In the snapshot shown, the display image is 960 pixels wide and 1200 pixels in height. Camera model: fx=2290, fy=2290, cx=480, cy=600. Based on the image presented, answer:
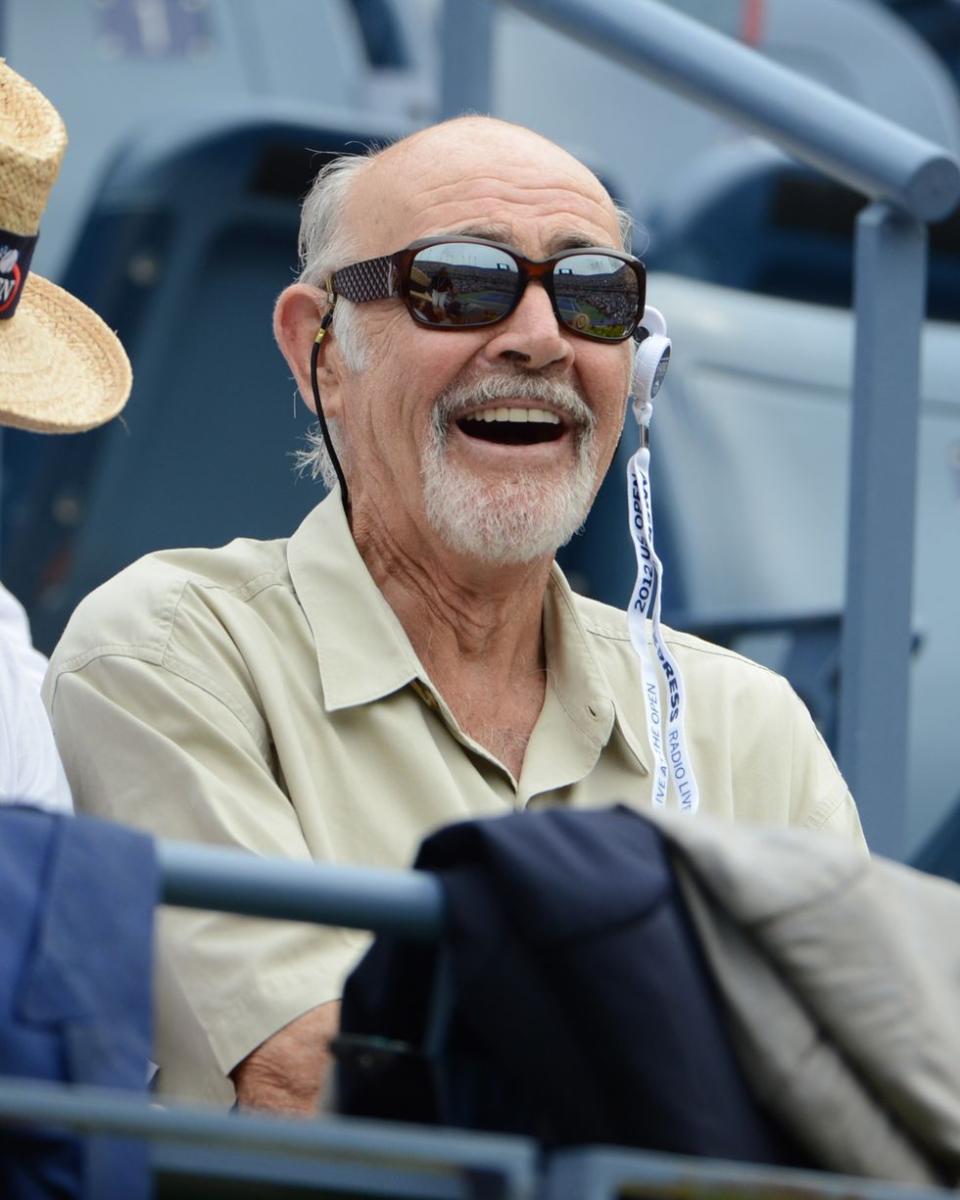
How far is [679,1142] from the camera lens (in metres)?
1.33

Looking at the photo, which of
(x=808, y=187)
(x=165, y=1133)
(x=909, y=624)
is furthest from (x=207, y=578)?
(x=808, y=187)

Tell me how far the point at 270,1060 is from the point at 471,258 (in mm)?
983

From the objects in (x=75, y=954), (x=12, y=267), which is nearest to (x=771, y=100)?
(x=12, y=267)

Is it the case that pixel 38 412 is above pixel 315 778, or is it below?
above

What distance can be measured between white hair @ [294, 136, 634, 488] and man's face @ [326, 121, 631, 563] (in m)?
0.02

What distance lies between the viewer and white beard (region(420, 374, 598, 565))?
8.59 feet

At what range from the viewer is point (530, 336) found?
2.60 meters

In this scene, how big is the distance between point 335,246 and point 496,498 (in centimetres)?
42

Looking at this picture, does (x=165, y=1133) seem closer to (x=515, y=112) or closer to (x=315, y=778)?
(x=315, y=778)

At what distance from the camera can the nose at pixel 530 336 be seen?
2.61 m

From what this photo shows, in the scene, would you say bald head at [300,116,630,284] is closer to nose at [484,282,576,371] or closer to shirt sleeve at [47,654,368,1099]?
nose at [484,282,576,371]

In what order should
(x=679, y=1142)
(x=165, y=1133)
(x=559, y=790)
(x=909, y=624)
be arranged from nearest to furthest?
(x=165, y=1133) < (x=679, y=1142) < (x=559, y=790) < (x=909, y=624)

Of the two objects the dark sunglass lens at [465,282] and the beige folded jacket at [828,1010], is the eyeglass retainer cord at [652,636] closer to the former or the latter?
the dark sunglass lens at [465,282]

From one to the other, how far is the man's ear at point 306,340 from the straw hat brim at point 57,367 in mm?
282
